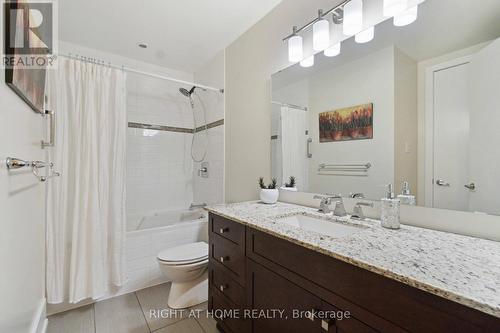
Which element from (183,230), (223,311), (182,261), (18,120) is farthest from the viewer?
(183,230)

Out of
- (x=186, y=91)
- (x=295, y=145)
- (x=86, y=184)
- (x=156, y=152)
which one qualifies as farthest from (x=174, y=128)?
(x=295, y=145)

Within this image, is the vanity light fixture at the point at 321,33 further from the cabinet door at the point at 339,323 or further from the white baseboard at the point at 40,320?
the white baseboard at the point at 40,320

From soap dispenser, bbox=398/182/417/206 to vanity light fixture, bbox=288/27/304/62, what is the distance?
113 centimetres

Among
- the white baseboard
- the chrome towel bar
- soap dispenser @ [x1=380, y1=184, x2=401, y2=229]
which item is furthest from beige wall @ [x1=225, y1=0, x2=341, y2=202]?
the white baseboard

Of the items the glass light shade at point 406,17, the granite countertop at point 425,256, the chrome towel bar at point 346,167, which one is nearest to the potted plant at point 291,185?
the chrome towel bar at point 346,167

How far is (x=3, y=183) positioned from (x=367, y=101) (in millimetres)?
1724

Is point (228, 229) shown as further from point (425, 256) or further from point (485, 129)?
point (485, 129)

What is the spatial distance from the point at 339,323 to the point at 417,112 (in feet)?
3.32

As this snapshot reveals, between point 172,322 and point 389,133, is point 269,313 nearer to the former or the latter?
point 172,322

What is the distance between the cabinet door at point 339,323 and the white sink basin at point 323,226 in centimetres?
42

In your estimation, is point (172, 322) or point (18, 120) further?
point (172, 322)

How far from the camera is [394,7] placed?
3.75ft

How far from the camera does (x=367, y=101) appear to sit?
1.29 m

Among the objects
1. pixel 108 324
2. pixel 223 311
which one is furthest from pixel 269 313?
pixel 108 324
